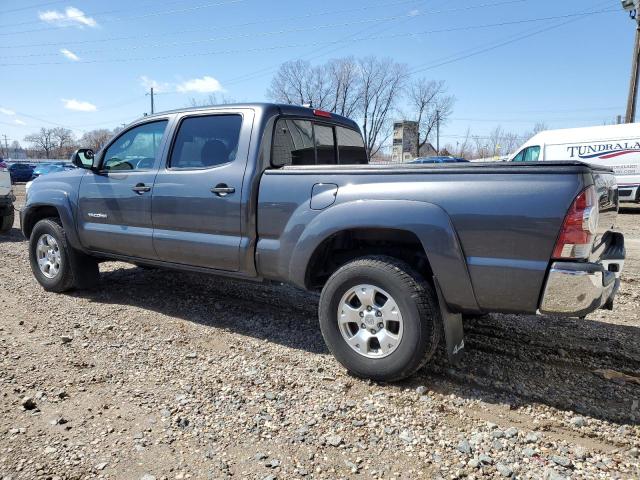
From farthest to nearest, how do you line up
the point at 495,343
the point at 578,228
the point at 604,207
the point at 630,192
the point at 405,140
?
the point at 405,140 → the point at 630,192 → the point at 495,343 → the point at 604,207 → the point at 578,228

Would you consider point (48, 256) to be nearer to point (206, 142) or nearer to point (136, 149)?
point (136, 149)

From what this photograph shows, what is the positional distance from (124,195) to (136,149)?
52cm

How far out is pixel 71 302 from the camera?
5.31m

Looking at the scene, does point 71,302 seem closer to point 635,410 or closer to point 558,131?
point 635,410

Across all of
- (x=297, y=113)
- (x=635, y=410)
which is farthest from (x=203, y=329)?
(x=635, y=410)

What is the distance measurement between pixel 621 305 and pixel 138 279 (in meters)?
5.72

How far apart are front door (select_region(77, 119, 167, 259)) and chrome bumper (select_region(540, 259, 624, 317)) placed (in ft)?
11.2

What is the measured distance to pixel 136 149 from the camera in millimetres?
4988

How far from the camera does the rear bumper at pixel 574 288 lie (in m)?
2.71

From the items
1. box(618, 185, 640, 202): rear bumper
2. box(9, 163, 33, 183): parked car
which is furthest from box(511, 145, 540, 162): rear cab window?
box(9, 163, 33, 183): parked car

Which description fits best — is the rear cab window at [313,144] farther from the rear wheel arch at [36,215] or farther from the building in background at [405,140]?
the building in background at [405,140]

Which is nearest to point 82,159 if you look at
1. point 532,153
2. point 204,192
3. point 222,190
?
point 204,192

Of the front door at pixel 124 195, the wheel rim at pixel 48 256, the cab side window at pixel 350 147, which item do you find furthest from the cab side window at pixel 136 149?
the cab side window at pixel 350 147

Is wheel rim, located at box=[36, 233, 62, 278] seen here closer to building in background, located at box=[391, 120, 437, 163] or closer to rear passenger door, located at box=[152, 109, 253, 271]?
rear passenger door, located at box=[152, 109, 253, 271]
